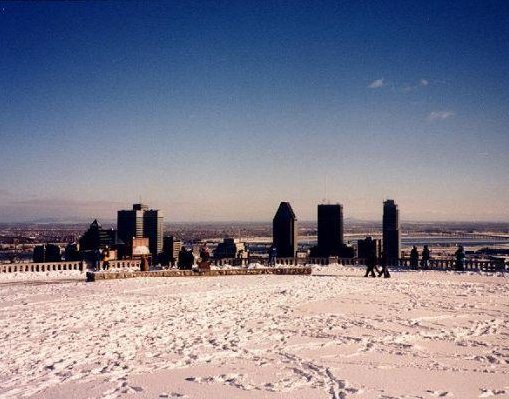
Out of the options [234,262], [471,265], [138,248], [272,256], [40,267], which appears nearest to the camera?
[40,267]

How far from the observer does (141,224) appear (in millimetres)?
173125

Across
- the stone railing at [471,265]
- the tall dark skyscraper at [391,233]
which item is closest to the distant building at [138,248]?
the stone railing at [471,265]

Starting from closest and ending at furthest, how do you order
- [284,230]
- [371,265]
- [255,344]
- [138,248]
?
[255,344] → [371,265] → [138,248] → [284,230]

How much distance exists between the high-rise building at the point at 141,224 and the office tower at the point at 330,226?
59.3 m

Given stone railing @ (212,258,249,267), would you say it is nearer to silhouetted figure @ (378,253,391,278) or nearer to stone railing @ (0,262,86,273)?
stone railing @ (0,262,86,273)

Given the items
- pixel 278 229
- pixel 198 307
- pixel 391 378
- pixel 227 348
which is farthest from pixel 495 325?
pixel 278 229

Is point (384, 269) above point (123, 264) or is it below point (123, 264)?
above

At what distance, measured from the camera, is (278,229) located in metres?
101

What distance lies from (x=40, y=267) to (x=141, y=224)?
482 feet

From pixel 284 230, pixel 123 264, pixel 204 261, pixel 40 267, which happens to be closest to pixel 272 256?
pixel 204 261

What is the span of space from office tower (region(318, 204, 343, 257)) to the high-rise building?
5934 cm

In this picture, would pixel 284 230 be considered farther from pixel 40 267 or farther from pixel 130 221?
pixel 130 221

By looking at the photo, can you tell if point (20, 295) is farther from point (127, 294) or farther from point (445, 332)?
point (445, 332)

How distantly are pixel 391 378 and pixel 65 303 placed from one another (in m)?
12.8
